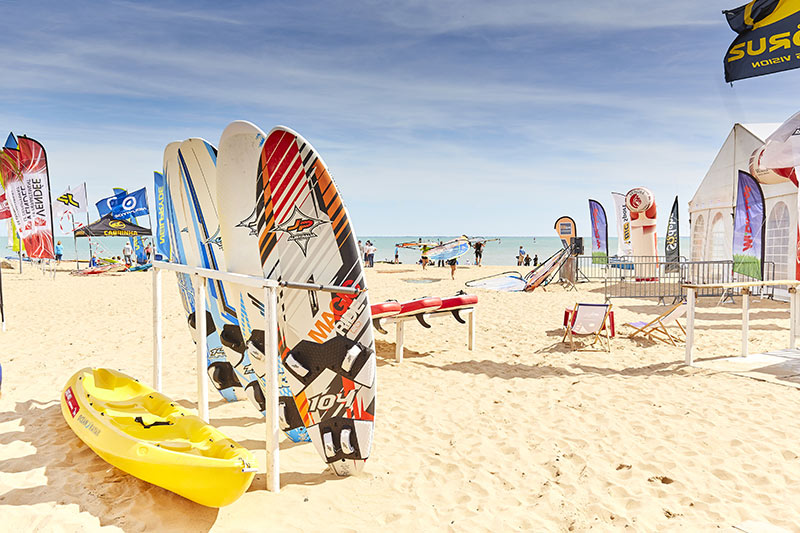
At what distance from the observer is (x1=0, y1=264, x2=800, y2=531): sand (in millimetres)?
3297

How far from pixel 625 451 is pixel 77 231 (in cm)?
2710

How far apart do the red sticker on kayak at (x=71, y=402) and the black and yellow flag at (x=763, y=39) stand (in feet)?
34.7

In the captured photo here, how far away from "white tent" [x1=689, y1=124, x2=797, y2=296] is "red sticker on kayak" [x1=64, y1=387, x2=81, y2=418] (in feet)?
50.0

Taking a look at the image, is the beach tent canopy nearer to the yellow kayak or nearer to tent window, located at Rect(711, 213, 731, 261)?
the yellow kayak

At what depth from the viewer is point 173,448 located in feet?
11.0

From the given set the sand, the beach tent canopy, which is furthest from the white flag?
the sand

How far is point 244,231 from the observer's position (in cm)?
446

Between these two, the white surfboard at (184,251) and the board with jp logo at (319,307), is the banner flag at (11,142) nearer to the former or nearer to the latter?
the white surfboard at (184,251)

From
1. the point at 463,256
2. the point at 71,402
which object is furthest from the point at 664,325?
the point at 463,256

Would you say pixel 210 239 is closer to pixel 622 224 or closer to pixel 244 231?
pixel 244 231

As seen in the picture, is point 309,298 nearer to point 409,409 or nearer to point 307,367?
point 307,367

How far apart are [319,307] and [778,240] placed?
50.2 ft

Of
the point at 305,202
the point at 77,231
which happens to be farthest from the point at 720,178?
the point at 77,231

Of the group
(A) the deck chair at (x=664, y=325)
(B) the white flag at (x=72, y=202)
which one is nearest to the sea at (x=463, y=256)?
(B) the white flag at (x=72, y=202)
